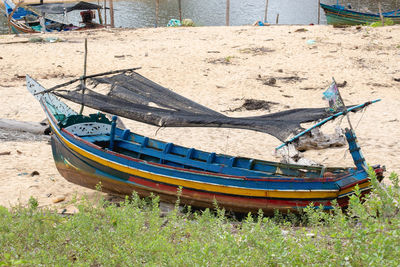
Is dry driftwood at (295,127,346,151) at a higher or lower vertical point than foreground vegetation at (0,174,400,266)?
lower

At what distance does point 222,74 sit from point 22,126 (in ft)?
20.6

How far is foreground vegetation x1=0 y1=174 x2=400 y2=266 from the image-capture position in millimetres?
3391

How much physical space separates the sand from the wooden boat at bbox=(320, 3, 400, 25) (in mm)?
3628

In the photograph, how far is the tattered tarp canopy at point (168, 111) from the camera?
5977mm

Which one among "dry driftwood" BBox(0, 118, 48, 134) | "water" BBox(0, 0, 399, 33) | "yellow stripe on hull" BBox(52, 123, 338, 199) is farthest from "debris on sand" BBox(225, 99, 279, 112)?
"water" BBox(0, 0, 399, 33)

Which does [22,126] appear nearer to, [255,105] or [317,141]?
[255,105]

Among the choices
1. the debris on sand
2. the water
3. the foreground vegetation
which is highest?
the foreground vegetation

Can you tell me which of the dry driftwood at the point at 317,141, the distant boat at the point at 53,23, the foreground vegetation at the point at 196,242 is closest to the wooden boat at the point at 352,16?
the distant boat at the point at 53,23

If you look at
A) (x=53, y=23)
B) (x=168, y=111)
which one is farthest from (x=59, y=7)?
(x=168, y=111)

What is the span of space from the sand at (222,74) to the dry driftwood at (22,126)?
1.17 ft

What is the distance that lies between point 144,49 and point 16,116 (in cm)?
664

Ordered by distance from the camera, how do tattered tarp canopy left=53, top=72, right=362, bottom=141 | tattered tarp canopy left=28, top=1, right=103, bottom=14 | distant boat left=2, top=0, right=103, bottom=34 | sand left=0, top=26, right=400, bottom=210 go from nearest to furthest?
tattered tarp canopy left=53, top=72, right=362, bottom=141 → sand left=0, top=26, right=400, bottom=210 → distant boat left=2, top=0, right=103, bottom=34 → tattered tarp canopy left=28, top=1, right=103, bottom=14

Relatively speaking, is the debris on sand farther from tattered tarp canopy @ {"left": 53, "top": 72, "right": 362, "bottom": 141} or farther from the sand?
tattered tarp canopy @ {"left": 53, "top": 72, "right": 362, "bottom": 141}

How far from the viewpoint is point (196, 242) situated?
370cm
